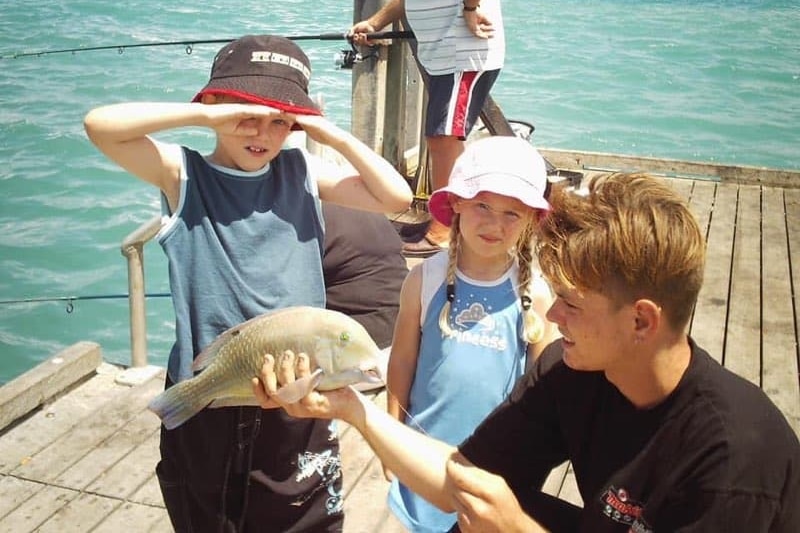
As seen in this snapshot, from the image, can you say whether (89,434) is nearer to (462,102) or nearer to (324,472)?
(324,472)

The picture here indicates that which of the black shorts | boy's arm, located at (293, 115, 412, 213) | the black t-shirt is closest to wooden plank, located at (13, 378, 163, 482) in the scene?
the black shorts

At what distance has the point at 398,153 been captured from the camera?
6.25 meters

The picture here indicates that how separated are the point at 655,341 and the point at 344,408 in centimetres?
65

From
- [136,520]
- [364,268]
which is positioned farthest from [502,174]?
[136,520]

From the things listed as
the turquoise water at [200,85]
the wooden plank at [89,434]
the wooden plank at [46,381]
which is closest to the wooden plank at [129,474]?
the wooden plank at [89,434]

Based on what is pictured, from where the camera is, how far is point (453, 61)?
4.87 m

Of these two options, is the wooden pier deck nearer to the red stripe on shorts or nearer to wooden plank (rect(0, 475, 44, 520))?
wooden plank (rect(0, 475, 44, 520))

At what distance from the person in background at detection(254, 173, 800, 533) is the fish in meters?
0.04

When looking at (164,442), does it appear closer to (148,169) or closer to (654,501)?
(148,169)

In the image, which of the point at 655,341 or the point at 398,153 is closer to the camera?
the point at 655,341

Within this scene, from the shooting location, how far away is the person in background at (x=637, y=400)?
158 centimetres

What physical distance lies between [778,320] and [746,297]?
333mm

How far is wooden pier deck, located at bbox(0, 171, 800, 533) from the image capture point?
321cm

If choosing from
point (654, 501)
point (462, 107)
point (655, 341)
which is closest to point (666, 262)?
point (655, 341)
